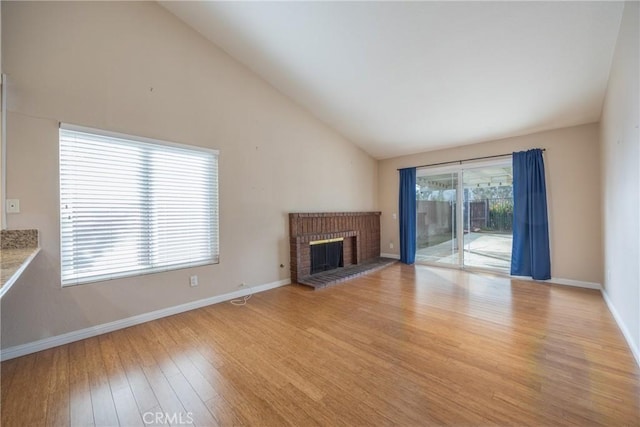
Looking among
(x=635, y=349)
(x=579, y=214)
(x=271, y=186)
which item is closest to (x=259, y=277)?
(x=271, y=186)

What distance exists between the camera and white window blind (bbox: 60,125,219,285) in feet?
8.54

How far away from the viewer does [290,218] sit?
4.50m

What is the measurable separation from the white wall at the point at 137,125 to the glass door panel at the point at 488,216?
3401mm

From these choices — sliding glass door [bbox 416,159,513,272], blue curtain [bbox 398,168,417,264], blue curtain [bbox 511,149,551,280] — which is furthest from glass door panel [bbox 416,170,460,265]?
blue curtain [bbox 511,149,551,280]

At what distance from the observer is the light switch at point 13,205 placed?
2.28m

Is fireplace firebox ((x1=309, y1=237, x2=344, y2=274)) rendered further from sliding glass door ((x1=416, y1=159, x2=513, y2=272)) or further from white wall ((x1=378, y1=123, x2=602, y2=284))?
white wall ((x1=378, y1=123, x2=602, y2=284))

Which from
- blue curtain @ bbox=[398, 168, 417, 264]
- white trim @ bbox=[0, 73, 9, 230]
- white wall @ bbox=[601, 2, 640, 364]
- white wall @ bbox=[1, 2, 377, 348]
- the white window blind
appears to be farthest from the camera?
blue curtain @ bbox=[398, 168, 417, 264]

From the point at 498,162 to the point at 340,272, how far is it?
3696 mm

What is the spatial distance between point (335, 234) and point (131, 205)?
3.34 metres

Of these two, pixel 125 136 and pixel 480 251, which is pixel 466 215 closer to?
pixel 480 251

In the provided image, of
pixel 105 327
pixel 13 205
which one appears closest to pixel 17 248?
pixel 13 205

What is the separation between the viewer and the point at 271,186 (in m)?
4.25

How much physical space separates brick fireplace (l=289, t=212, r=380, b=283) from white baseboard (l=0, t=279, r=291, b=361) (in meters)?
1.04

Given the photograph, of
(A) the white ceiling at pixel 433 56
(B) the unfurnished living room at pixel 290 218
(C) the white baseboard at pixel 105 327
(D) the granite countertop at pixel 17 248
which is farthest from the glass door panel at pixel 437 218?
(D) the granite countertop at pixel 17 248
